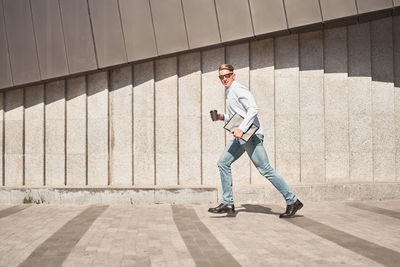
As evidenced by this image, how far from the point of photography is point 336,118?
9.70m

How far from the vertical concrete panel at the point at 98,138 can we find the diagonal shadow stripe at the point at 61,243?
2.16 m

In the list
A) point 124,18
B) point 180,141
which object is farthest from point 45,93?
point 180,141

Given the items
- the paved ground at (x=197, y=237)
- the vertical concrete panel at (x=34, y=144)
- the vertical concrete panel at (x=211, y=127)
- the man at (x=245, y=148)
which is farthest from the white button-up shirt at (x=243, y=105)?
the vertical concrete panel at (x=34, y=144)

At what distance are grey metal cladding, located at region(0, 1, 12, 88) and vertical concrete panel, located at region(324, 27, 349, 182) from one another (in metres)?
6.34

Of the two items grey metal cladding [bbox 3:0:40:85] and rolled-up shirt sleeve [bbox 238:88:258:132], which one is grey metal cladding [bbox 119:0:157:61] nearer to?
grey metal cladding [bbox 3:0:40:85]

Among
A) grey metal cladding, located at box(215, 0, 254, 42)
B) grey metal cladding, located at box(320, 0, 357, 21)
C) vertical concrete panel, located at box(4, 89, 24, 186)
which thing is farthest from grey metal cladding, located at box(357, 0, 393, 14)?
vertical concrete panel, located at box(4, 89, 24, 186)

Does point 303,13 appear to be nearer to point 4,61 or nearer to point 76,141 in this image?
point 76,141

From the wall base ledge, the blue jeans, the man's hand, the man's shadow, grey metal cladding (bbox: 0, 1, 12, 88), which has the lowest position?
the man's shadow

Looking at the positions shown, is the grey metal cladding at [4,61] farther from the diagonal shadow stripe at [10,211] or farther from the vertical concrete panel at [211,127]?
the vertical concrete panel at [211,127]

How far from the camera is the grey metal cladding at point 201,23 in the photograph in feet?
30.5

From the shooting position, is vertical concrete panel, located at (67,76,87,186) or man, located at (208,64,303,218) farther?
vertical concrete panel, located at (67,76,87,186)

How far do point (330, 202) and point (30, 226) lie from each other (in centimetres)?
530

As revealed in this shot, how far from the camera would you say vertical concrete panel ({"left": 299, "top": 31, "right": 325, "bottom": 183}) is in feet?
31.5

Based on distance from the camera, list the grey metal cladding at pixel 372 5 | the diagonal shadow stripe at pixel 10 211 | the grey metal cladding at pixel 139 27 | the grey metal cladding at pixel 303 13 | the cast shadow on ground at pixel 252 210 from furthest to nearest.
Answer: the grey metal cladding at pixel 139 27
the grey metal cladding at pixel 303 13
the grey metal cladding at pixel 372 5
the diagonal shadow stripe at pixel 10 211
the cast shadow on ground at pixel 252 210
